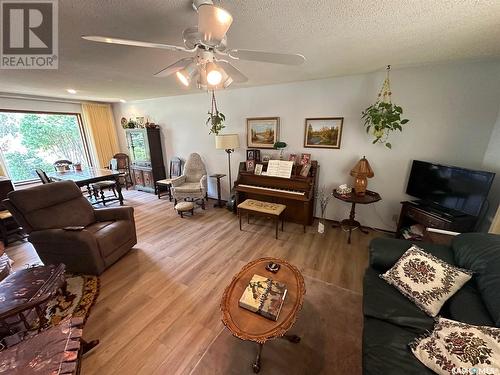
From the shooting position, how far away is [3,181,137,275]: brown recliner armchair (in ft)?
6.73

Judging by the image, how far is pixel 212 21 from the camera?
88 centimetres

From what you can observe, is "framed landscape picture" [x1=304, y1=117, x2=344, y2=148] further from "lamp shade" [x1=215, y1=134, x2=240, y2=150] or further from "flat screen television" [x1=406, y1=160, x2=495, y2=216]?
"lamp shade" [x1=215, y1=134, x2=240, y2=150]

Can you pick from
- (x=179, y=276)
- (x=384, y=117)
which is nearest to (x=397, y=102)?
(x=384, y=117)

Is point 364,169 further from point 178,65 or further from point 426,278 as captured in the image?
point 178,65

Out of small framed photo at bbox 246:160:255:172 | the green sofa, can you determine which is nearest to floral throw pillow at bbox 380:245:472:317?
the green sofa

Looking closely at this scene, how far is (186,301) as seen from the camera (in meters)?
1.90

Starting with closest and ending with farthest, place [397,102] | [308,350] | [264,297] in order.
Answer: [264,297], [308,350], [397,102]

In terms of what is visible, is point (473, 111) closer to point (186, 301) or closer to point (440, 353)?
point (440, 353)

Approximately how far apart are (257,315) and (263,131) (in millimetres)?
3029

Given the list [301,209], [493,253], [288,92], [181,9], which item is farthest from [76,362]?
[288,92]

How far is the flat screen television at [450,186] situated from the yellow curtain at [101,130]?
22.6 feet

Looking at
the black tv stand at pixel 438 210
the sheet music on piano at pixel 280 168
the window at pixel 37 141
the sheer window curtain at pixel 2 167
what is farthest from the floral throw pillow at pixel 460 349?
the window at pixel 37 141

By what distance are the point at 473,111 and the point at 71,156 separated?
7.72m

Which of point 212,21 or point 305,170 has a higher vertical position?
point 212,21
